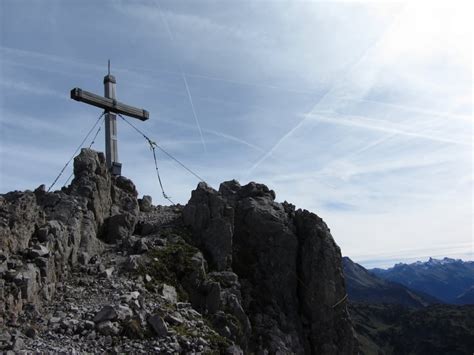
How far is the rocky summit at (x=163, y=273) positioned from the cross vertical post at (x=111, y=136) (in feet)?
4.56

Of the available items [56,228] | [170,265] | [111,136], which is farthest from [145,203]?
[56,228]

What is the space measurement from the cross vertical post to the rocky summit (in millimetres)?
1391

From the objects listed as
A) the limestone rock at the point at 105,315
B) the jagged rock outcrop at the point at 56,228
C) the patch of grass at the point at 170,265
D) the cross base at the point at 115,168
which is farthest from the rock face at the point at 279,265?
the limestone rock at the point at 105,315

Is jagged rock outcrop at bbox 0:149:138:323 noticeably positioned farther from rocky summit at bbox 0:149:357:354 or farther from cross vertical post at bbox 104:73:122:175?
cross vertical post at bbox 104:73:122:175

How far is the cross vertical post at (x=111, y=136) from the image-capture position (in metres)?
36.6

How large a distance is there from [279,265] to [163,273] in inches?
429

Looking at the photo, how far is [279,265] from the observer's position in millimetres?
34656

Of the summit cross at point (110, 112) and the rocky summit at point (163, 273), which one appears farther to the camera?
the summit cross at point (110, 112)

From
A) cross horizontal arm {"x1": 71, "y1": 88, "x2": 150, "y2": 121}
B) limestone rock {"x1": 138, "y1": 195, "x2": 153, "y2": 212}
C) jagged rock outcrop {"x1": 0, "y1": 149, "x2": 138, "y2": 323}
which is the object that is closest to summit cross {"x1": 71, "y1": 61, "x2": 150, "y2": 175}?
cross horizontal arm {"x1": 71, "y1": 88, "x2": 150, "y2": 121}

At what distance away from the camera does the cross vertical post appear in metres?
36.6

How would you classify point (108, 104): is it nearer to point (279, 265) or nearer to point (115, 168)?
point (115, 168)

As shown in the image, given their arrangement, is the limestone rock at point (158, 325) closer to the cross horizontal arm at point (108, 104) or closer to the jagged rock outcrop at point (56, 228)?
the jagged rock outcrop at point (56, 228)

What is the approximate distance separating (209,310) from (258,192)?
15.3m

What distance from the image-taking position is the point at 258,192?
4016 centimetres
